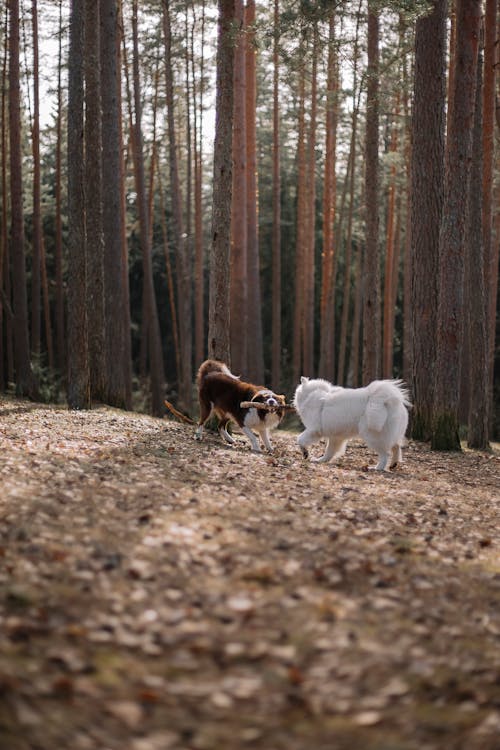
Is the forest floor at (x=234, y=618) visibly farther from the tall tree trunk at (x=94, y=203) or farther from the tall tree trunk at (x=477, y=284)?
the tall tree trunk at (x=94, y=203)

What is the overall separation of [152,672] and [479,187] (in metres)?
15.3

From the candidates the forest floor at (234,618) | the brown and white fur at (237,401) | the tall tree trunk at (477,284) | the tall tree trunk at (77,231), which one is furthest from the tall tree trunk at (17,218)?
the forest floor at (234,618)

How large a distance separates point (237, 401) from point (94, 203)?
7.47m

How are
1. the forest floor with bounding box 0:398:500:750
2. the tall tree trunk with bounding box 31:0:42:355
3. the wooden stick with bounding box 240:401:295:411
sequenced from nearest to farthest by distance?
the forest floor with bounding box 0:398:500:750
the wooden stick with bounding box 240:401:295:411
the tall tree trunk with bounding box 31:0:42:355

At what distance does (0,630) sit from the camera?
442cm

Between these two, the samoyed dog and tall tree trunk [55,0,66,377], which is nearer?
the samoyed dog

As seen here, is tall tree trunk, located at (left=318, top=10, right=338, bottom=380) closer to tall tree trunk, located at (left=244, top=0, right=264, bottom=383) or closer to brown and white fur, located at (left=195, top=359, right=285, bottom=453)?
tall tree trunk, located at (left=244, top=0, right=264, bottom=383)

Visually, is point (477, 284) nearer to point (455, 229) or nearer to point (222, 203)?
point (455, 229)

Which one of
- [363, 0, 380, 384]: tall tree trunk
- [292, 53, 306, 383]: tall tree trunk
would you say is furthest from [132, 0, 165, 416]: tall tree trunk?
[363, 0, 380, 384]: tall tree trunk

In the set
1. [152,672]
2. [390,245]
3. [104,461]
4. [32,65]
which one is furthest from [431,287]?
[32,65]

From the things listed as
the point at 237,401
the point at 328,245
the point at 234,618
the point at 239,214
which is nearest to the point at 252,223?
the point at 239,214

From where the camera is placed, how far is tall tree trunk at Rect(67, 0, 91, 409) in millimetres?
16438

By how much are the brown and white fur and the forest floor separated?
3.41 meters

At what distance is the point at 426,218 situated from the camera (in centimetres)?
1587
